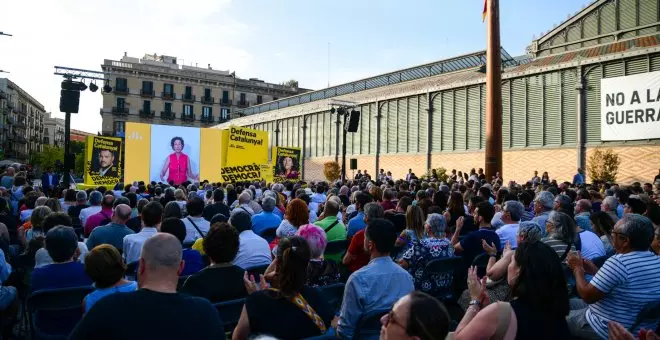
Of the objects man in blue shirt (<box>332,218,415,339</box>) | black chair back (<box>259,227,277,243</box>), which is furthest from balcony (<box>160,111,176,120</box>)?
man in blue shirt (<box>332,218,415,339</box>)

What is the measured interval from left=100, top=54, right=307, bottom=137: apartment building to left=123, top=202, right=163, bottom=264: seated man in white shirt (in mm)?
66753

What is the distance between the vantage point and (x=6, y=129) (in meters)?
88.8

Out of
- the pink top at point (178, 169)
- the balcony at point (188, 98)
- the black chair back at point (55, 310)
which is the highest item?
the balcony at point (188, 98)

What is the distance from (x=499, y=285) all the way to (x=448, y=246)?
129 centimetres

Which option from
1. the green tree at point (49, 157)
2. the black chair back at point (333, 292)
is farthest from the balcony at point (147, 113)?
the black chair back at point (333, 292)

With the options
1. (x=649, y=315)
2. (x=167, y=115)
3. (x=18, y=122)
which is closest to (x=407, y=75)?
(x=649, y=315)

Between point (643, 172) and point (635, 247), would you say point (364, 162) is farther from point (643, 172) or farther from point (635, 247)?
point (635, 247)

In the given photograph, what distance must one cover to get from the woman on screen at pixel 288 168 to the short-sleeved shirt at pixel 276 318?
18.6 meters

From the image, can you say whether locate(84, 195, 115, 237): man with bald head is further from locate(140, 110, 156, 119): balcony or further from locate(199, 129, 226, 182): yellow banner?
locate(140, 110, 156, 119): balcony

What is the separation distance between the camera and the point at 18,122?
9750 cm

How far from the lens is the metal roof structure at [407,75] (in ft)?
103

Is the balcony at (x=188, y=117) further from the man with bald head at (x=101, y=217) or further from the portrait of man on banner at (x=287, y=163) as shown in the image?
the man with bald head at (x=101, y=217)

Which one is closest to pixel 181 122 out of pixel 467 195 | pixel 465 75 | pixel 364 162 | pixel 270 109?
pixel 270 109

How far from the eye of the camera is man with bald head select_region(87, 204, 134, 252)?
6195 millimetres
